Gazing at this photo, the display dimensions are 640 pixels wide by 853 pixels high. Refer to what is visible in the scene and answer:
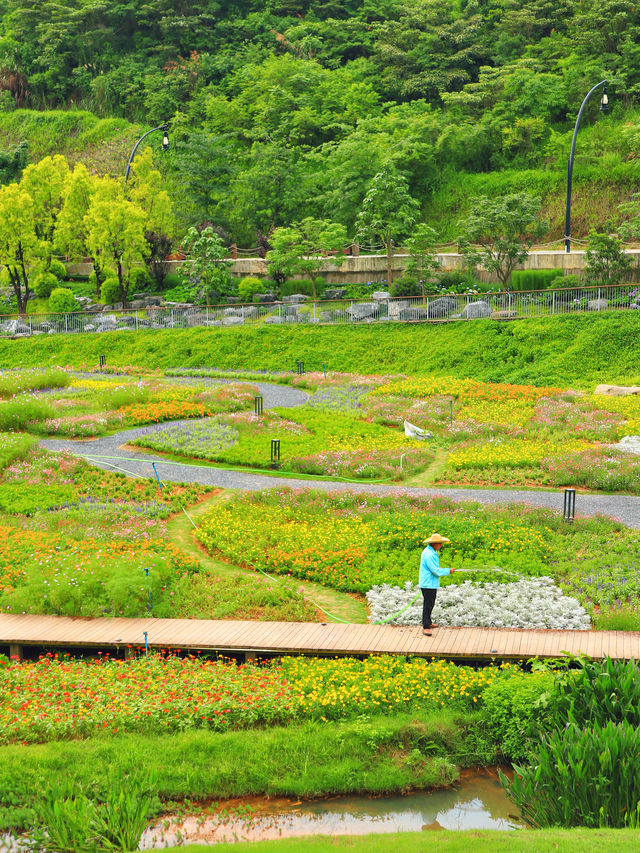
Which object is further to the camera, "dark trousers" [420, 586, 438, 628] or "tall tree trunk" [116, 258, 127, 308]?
"tall tree trunk" [116, 258, 127, 308]

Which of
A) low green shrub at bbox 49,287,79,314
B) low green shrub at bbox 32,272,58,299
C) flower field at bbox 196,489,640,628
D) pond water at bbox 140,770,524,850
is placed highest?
low green shrub at bbox 32,272,58,299

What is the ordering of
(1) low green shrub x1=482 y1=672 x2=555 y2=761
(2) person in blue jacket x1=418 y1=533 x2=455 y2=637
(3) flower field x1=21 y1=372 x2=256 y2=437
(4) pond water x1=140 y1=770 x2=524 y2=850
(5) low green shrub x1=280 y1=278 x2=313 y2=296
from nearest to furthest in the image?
1. (4) pond water x1=140 y1=770 x2=524 y2=850
2. (1) low green shrub x1=482 y1=672 x2=555 y2=761
3. (2) person in blue jacket x1=418 y1=533 x2=455 y2=637
4. (3) flower field x1=21 y1=372 x2=256 y2=437
5. (5) low green shrub x1=280 y1=278 x2=313 y2=296

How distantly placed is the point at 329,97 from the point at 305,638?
49259mm

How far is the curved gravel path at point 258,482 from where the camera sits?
57.3ft

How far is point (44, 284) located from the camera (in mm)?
48219

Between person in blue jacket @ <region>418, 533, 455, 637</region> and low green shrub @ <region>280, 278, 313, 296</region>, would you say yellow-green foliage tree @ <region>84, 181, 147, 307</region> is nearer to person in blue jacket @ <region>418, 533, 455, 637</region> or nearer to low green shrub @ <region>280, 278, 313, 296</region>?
low green shrub @ <region>280, 278, 313, 296</region>

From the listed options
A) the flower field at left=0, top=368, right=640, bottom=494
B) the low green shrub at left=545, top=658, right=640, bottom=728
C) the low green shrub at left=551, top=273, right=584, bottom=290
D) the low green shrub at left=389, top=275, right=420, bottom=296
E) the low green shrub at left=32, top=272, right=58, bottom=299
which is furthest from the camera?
the low green shrub at left=32, top=272, right=58, bottom=299

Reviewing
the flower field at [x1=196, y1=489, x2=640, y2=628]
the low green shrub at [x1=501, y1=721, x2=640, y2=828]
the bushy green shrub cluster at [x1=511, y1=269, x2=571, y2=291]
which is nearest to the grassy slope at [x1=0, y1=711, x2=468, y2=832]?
the low green shrub at [x1=501, y1=721, x2=640, y2=828]

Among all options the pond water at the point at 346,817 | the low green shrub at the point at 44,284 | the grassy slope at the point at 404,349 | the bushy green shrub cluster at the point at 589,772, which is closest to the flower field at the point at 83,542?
the pond water at the point at 346,817

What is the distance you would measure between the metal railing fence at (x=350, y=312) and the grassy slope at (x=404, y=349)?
879mm

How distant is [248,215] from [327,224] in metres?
8.02

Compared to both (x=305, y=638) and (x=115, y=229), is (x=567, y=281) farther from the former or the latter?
(x=305, y=638)

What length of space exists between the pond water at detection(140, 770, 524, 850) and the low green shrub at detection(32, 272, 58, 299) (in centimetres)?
4367

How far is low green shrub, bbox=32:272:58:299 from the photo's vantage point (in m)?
48.1
